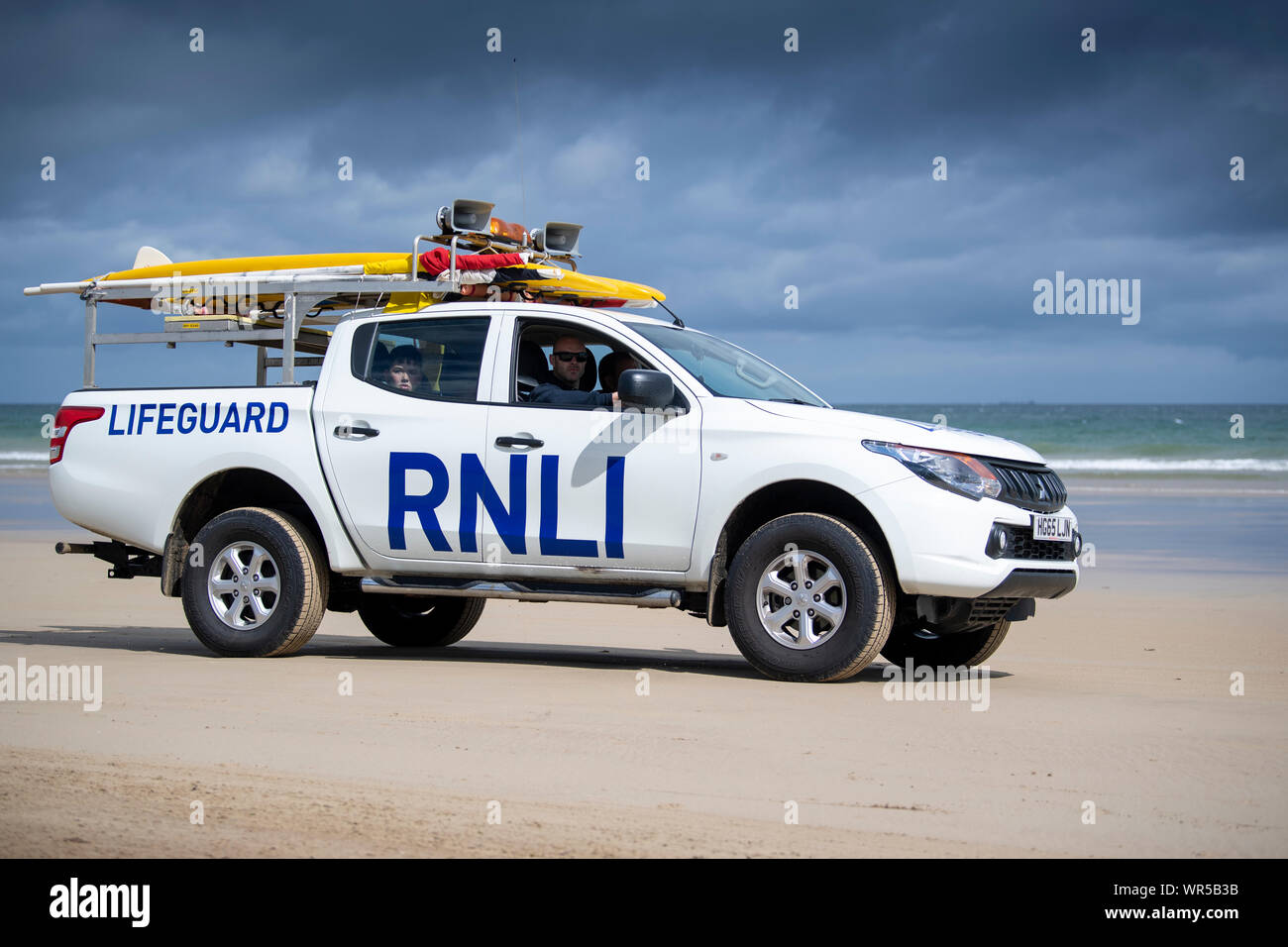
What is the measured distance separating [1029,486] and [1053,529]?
9.7 inches

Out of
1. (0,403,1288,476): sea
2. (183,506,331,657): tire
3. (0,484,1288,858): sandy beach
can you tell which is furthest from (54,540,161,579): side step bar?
(0,403,1288,476): sea

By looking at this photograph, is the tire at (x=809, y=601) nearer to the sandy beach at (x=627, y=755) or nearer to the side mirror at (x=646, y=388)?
the sandy beach at (x=627, y=755)

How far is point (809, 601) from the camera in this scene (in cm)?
754

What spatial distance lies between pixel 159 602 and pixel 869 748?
8530mm

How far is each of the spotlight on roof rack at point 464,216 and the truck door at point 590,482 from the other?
1024mm

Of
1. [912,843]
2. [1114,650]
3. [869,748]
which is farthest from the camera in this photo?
[1114,650]

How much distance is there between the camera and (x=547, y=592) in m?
7.99

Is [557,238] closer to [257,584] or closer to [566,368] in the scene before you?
[566,368]

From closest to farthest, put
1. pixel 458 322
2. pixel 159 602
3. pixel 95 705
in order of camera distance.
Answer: pixel 95 705 < pixel 458 322 < pixel 159 602

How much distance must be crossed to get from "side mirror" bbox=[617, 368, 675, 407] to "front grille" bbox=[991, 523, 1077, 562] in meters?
1.76

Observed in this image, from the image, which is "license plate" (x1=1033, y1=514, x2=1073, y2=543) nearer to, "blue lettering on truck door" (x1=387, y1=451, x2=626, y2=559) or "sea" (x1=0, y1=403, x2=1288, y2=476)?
"blue lettering on truck door" (x1=387, y1=451, x2=626, y2=559)

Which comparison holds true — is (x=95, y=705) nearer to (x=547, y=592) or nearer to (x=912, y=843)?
(x=547, y=592)
